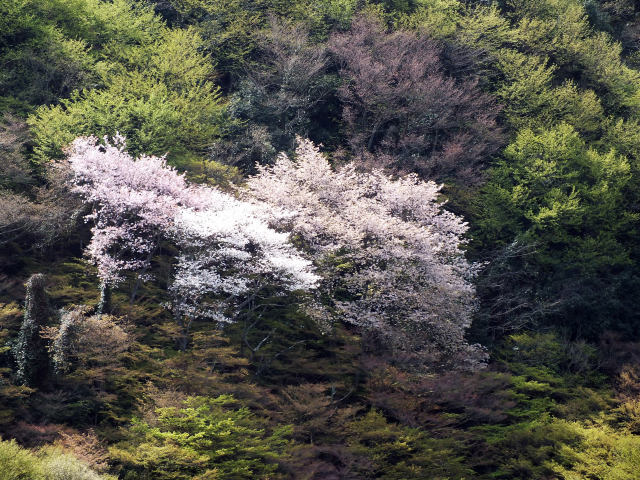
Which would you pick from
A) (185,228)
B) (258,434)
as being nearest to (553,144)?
(185,228)

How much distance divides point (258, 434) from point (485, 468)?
32.3 feet

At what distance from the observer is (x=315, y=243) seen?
85.0ft

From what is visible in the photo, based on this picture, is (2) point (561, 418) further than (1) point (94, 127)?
No

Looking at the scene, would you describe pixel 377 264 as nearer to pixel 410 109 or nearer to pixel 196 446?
pixel 196 446

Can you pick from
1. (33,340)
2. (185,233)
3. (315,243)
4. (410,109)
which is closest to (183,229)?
(185,233)

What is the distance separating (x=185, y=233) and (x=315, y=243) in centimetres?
491

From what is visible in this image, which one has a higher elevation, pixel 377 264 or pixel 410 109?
pixel 410 109

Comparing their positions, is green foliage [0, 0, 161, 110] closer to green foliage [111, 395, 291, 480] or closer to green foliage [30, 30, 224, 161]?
green foliage [30, 30, 224, 161]

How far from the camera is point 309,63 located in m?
37.2

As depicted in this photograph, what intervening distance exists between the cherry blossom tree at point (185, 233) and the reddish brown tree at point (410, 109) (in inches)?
453

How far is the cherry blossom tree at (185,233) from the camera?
2302cm

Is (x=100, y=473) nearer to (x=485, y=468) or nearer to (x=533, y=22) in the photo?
(x=485, y=468)

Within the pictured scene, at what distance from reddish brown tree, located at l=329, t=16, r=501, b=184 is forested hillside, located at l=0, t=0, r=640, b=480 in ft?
0.54

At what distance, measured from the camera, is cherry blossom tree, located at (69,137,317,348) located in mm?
23016
